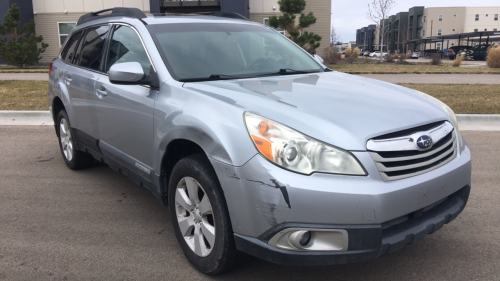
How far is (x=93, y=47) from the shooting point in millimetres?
4656

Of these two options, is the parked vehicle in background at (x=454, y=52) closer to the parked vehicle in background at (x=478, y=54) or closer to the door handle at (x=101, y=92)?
the parked vehicle in background at (x=478, y=54)

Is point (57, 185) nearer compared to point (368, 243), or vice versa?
point (368, 243)

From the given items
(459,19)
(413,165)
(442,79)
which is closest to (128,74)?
(413,165)

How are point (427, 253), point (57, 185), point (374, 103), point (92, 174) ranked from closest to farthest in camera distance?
point (374, 103), point (427, 253), point (57, 185), point (92, 174)

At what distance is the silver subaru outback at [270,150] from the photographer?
2.37m

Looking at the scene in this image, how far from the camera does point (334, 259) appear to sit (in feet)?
7.93

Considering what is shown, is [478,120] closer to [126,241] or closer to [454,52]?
[126,241]

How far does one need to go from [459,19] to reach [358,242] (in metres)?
113

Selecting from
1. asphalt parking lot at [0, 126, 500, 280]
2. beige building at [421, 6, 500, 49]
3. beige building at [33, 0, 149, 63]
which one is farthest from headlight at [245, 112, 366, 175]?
beige building at [421, 6, 500, 49]

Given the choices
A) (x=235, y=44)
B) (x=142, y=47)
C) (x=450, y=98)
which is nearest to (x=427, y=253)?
(x=235, y=44)

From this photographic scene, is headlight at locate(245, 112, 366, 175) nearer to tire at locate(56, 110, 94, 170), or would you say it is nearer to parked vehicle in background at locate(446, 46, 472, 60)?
tire at locate(56, 110, 94, 170)

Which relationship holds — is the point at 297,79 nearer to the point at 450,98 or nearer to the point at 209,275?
the point at 209,275

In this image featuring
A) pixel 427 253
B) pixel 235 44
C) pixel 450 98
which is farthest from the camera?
pixel 450 98

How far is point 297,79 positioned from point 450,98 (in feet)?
25.8
